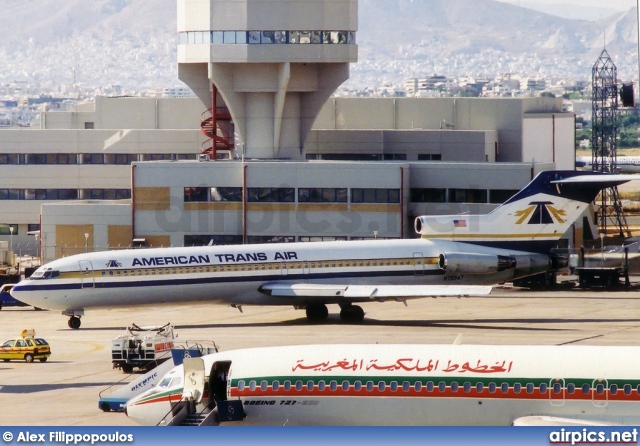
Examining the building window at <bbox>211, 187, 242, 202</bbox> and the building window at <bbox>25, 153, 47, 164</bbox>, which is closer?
the building window at <bbox>211, 187, 242, 202</bbox>

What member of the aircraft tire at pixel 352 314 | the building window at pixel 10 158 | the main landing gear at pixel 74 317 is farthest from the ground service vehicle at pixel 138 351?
the building window at pixel 10 158

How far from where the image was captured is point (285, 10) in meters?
75.4

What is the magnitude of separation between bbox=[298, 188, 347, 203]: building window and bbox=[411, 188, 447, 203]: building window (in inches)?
160

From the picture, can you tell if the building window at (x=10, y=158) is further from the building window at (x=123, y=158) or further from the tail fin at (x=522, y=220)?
the tail fin at (x=522, y=220)

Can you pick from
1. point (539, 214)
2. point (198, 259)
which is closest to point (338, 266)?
point (198, 259)

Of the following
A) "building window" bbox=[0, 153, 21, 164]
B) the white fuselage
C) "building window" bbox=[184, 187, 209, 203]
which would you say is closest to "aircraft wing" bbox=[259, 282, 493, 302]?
the white fuselage

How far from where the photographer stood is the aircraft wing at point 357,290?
50594mm

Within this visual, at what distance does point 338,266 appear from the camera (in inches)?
2098

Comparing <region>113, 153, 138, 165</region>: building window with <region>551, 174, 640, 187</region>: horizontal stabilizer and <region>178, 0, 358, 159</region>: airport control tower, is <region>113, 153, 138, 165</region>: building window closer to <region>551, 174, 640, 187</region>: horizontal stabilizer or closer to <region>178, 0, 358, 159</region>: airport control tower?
<region>178, 0, 358, 159</region>: airport control tower

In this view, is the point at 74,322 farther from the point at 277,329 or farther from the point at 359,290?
the point at 359,290

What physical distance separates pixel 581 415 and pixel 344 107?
6932 cm

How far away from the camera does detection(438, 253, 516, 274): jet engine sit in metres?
53.1

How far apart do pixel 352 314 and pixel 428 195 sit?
63.8 feet
